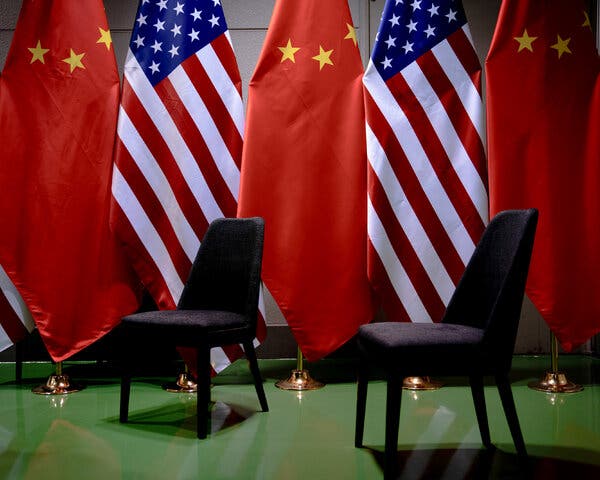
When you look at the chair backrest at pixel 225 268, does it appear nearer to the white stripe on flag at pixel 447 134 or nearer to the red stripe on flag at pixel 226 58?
the red stripe on flag at pixel 226 58

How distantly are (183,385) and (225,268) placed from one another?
2.71ft

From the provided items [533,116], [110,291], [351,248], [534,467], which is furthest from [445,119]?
[110,291]

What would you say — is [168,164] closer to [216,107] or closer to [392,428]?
[216,107]

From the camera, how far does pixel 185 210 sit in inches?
125

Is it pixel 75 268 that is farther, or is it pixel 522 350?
pixel 522 350

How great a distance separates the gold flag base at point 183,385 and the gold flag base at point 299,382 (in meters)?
0.47

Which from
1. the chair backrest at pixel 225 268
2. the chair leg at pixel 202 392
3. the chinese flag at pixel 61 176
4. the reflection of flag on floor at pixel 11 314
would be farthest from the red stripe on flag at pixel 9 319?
the chair leg at pixel 202 392

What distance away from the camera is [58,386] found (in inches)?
124

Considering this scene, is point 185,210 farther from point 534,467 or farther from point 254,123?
point 534,467

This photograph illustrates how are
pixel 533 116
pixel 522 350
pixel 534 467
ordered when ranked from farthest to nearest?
pixel 522 350 < pixel 533 116 < pixel 534 467

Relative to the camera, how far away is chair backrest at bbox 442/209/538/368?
1.84 metres

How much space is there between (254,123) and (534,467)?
217 centimetres

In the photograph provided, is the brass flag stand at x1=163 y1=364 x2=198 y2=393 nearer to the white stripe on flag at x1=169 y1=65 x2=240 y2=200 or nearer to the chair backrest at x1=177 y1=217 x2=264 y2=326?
the chair backrest at x1=177 y1=217 x2=264 y2=326

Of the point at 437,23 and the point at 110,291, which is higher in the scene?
the point at 437,23
